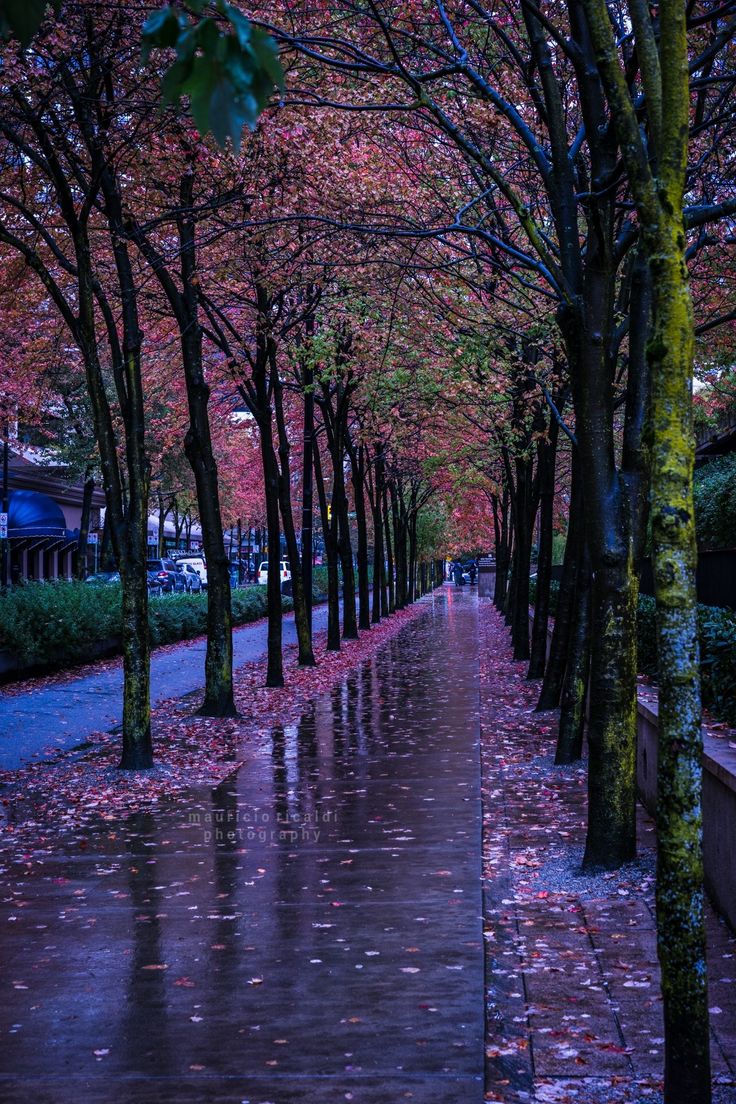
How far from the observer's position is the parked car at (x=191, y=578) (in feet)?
205

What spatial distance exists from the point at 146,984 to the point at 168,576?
176 ft

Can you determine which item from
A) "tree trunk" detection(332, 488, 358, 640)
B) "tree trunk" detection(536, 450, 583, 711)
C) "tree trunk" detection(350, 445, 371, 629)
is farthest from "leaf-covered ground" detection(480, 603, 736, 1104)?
"tree trunk" detection(350, 445, 371, 629)

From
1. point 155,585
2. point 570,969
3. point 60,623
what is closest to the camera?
point 570,969

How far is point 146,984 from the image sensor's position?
19.2 ft

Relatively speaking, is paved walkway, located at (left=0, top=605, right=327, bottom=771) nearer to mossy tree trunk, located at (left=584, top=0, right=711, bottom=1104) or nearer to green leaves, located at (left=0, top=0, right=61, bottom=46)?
mossy tree trunk, located at (left=584, top=0, right=711, bottom=1104)

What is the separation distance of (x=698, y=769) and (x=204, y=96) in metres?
2.79

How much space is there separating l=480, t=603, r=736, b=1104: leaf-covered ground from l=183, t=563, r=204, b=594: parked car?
51.2 metres

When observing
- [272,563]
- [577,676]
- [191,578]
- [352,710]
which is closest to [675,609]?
[577,676]

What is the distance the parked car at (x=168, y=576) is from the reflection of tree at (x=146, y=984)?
46443 millimetres

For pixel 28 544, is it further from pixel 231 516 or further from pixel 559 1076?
pixel 559 1076

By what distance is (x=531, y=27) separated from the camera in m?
8.80

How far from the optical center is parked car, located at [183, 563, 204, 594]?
205ft

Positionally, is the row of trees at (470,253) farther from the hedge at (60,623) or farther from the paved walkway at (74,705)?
the hedge at (60,623)

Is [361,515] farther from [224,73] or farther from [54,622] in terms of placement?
[224,73]
